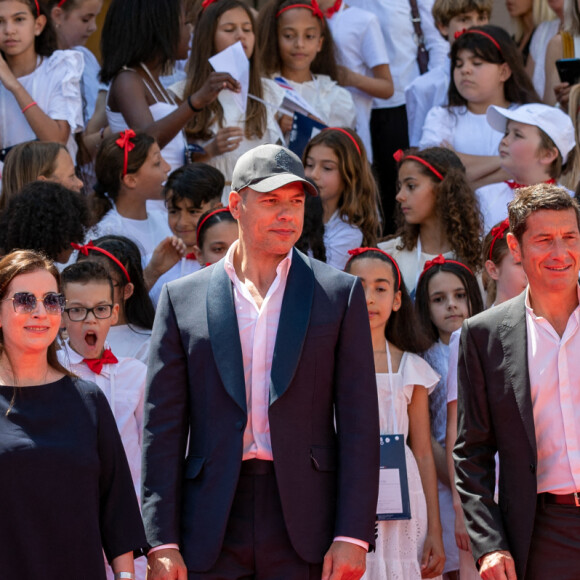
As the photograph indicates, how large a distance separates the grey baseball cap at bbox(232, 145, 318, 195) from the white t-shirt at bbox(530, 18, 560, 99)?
4.86 metres

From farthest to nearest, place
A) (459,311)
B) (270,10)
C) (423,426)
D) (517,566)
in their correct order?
(270,10) < (459,311) < (423,426) < (517,566)

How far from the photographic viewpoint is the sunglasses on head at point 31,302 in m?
3.46

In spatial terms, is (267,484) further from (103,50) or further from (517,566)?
(103,50)

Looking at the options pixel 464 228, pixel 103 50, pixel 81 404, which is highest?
pixel 103 50

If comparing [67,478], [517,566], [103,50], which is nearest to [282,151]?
[67,478]

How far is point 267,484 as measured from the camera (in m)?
3.39

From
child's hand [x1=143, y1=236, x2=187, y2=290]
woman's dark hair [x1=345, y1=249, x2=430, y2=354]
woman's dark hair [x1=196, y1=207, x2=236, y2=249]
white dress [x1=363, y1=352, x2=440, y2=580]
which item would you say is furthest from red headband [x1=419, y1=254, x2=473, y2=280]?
child's hand [x1=143, y1=236, x2=187, y2=290]

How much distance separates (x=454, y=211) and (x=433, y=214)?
0.69 ft

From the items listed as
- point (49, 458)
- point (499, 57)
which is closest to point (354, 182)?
point (499, 57)

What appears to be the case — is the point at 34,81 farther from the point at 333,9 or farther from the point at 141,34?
the point at 333,9

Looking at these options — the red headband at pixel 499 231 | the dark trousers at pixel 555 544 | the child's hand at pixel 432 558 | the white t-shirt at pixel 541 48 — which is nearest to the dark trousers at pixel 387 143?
the white t-shirt at pixel 541 48

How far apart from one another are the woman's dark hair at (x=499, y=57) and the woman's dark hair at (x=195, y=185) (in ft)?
→ 6.39

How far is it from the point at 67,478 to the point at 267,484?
61cm

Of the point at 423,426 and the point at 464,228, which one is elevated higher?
the point at 464,228
